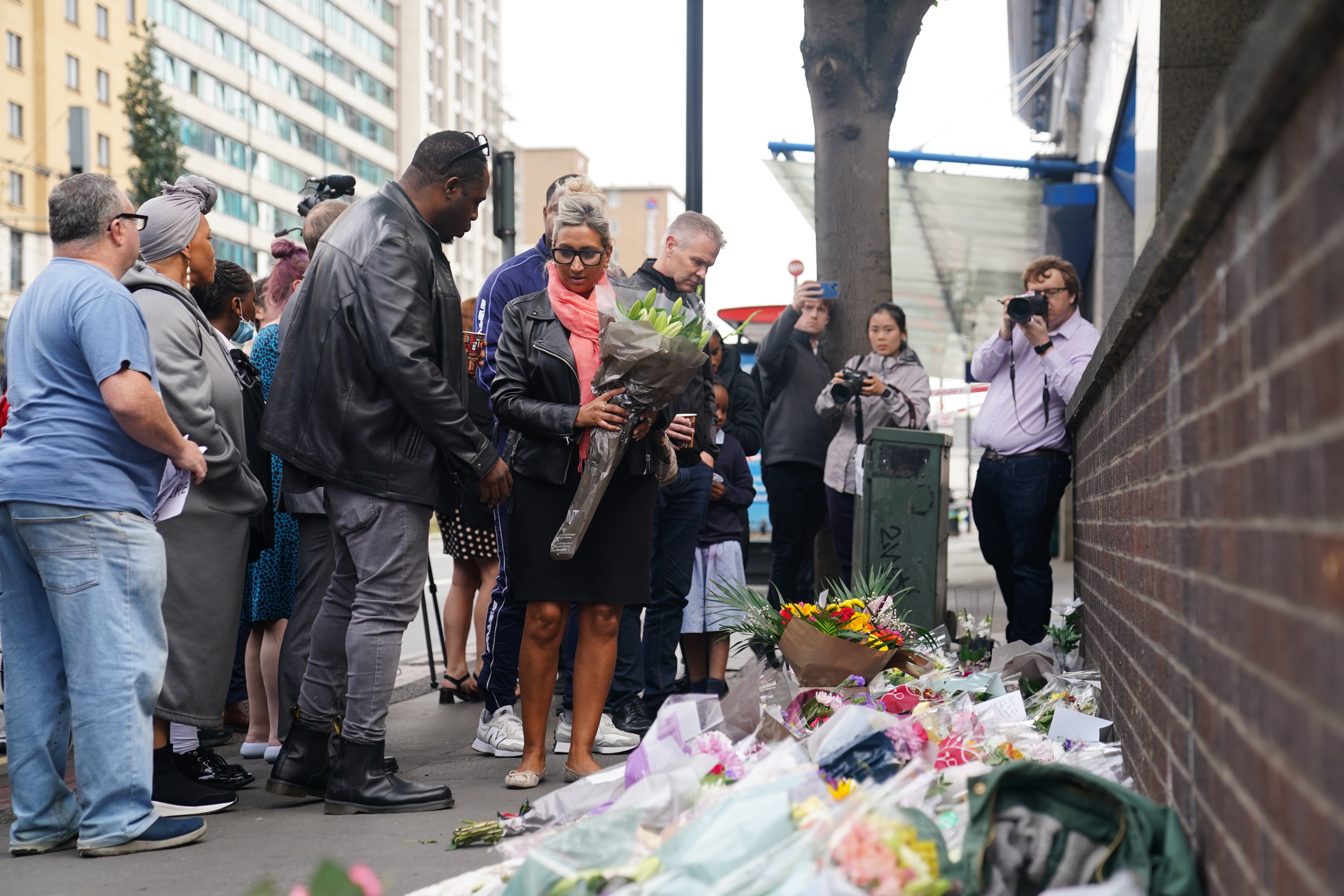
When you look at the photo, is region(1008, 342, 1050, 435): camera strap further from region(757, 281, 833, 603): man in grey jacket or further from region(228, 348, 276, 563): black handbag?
region(228, 348, 276, 563): black handbag

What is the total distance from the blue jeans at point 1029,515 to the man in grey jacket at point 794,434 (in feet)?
3.93

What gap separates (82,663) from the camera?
3666 mm

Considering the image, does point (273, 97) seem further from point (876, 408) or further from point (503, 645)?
point (503, 645)

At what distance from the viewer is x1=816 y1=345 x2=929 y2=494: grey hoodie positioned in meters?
6.88

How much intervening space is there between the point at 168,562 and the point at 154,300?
889 millimetres

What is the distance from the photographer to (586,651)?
4574 millimetres

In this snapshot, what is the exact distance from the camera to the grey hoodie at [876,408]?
6875mm

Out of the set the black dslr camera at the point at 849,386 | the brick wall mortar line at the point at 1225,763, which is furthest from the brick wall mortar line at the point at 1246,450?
the black dslr camera at the point at 849,386

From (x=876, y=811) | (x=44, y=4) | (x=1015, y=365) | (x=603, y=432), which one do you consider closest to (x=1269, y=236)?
(x=876, y=811)

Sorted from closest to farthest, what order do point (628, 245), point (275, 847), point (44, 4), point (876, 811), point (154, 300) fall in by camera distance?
point (876, 811) < point (275, 847) < point (154, 300) < point (44, 4) < point (628, 245)

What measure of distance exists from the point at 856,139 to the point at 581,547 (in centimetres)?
383

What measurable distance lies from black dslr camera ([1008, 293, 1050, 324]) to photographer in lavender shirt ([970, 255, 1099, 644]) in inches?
1.0

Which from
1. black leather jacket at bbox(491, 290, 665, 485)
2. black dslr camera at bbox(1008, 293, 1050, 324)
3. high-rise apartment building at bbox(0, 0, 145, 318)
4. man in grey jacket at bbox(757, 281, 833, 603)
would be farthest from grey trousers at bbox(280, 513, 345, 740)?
high-rise apartment building at bbox(0, 0, 145, 318)

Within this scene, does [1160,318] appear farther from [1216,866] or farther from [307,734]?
[307,734]
